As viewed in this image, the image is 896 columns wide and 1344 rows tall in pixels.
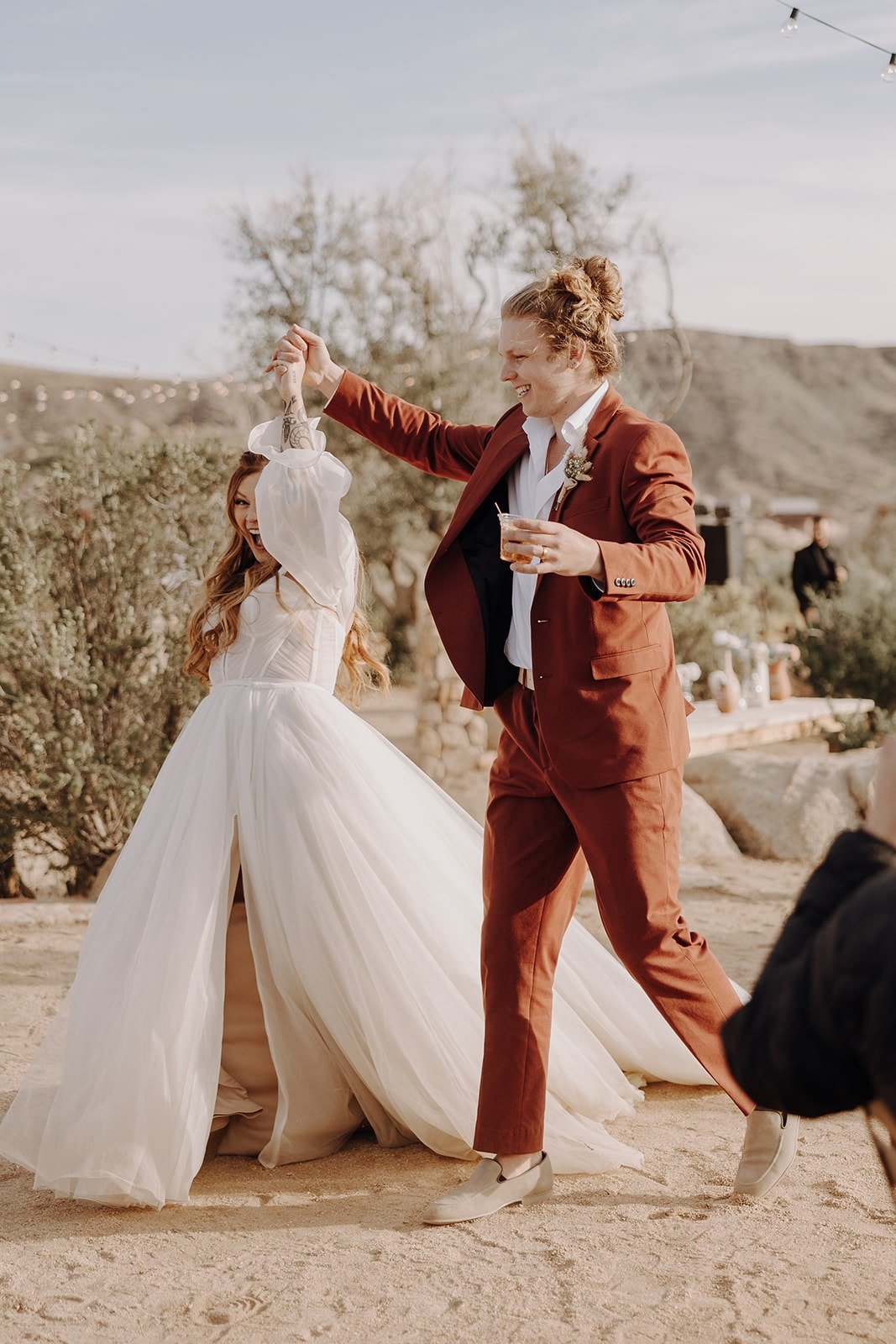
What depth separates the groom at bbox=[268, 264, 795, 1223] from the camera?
119 inches

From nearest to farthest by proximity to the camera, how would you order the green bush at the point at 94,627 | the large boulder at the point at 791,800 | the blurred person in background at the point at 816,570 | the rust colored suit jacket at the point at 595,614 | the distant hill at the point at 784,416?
the rust colored suit jacket at the point at 595,614 < the green bush at the point at 94,627 < the large boulder at the point at 791,800 < the blurred person in background at the point at 816,570 < the distant hill at the point at 784,416

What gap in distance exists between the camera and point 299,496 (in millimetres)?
3508

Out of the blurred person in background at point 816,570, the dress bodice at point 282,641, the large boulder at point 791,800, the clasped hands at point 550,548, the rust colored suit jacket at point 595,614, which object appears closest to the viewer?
the clasped hands at point 550,548

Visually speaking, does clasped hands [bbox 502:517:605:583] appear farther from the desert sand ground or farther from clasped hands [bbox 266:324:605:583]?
the desert sand ground

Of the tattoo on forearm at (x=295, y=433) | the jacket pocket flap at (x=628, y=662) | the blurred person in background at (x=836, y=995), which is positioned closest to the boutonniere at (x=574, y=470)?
the jacket pocket flap at (x=628, y=662)

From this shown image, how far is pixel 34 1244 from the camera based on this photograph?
→ 2982 mm

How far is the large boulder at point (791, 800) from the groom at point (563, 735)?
5.37 metres

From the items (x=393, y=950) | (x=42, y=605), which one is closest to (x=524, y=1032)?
(x=393, y=950)

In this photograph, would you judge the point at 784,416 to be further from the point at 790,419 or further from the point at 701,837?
the point at 701,837

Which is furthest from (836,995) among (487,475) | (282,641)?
(282,641)

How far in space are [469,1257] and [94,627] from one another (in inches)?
191

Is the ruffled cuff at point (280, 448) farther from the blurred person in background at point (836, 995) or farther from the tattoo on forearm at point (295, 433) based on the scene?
the blurred person in background at point (836, 995)

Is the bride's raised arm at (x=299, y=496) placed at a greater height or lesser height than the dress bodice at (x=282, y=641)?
greater

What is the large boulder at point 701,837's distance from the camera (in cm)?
813
